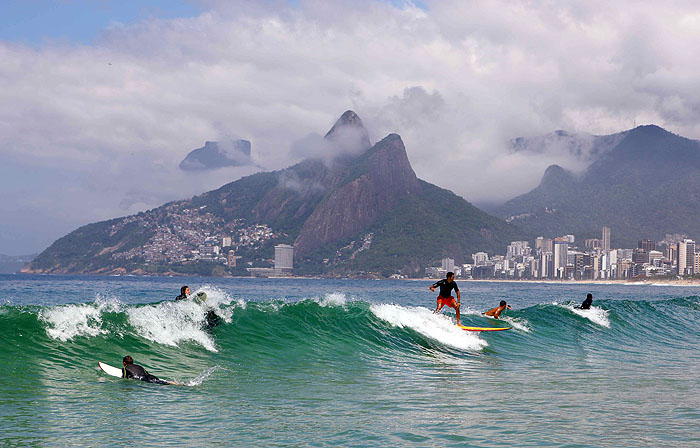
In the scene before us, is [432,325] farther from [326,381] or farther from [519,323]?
[326,381]

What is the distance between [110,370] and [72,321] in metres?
4.48

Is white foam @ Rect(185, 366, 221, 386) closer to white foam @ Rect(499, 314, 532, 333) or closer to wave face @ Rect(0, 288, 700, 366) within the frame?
wave face @ Rect(0, 288, 700, 366)

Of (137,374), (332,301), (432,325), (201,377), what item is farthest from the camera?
(332,301)

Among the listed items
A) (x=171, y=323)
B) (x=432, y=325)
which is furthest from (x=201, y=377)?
(x=432, y=325)

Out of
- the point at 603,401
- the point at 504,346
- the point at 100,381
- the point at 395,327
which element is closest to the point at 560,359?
the point at 504,346

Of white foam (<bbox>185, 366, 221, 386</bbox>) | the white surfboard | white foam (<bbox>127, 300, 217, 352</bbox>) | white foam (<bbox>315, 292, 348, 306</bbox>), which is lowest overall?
white foam (<bbox>185, 366, 221, 386</bbox>)

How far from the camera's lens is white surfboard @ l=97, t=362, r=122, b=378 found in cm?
1522

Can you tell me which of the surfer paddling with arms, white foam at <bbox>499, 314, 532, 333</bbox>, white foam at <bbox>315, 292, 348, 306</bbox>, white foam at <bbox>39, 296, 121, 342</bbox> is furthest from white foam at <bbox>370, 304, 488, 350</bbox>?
the surfer paddling with arms

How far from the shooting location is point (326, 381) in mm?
15961

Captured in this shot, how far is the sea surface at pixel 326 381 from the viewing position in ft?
33.9

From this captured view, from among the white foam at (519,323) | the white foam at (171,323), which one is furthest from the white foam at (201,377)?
the white foam at (519,323)

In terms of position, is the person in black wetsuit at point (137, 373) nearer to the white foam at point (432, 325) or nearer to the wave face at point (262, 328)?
the wave face at point (262, 328)

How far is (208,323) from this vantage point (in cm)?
2216

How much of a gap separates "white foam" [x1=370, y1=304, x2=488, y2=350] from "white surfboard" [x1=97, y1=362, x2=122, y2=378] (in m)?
12.1
